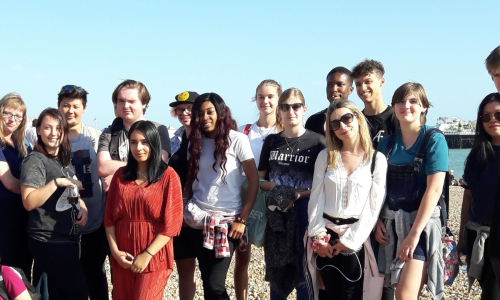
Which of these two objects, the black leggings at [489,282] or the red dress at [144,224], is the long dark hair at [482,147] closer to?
the black leggings at [489,282]

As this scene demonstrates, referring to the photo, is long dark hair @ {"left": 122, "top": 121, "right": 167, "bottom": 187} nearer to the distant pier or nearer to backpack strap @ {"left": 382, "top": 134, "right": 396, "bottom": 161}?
backpack strap @ {"left": 382, "top": 134, "right": 396, "bottom": 161}

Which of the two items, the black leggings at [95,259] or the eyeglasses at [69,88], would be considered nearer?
the black leggings at [95,259]

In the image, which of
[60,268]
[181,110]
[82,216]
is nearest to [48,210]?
[82,216]

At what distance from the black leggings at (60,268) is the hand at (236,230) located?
1.49 metres

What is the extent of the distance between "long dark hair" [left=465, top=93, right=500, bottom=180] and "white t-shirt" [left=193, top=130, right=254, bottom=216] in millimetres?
2055

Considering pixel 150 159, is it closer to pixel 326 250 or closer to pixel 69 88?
pixel 69 88

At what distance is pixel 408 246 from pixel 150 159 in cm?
237

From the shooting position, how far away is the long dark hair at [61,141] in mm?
4383

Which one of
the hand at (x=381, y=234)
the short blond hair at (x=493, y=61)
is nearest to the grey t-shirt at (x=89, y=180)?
the hand at (x=381, y=234)

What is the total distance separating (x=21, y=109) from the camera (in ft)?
15.9

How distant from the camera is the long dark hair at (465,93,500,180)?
398cm

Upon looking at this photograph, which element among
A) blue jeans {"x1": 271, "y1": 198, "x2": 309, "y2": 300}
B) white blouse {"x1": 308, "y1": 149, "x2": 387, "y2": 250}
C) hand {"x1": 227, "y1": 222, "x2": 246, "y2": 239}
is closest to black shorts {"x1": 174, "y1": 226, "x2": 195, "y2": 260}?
hand {"x1": 227, "y1": 222, "x2": 246, "y2": 239}

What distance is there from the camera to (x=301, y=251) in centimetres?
452

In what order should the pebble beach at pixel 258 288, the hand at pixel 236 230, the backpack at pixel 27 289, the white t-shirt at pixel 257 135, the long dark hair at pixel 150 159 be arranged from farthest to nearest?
1. the pebble beach at pixel 258 288
2. the white t-shirt at pixel 257 135
3. the hand at pixel 236 230
4. the long dark hair at pixel 150 159
5. the backpack at pixel 27 289
